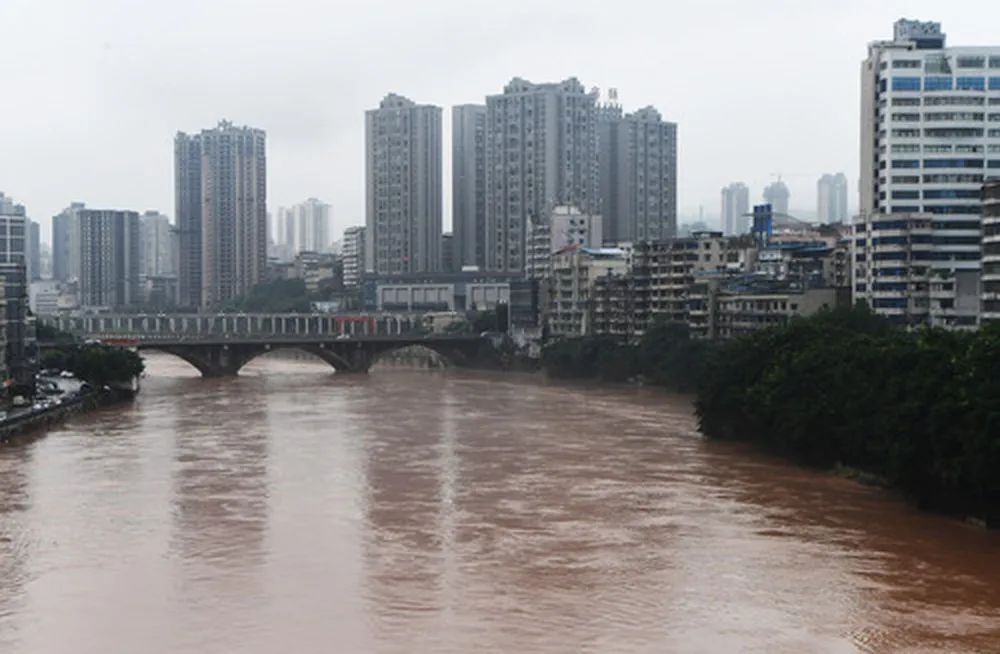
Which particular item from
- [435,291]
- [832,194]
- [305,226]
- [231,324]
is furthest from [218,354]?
[305,226]

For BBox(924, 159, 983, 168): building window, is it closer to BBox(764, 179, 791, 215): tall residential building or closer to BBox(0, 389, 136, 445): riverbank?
BBox(0, 389, 136, 445): riverbank

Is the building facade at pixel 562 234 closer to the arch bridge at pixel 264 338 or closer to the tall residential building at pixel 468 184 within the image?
the arch bridge at pixel 264 338

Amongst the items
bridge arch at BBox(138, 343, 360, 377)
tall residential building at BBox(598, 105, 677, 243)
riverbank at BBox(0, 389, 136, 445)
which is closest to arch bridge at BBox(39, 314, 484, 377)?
bridge arch at BBox(138, 343, 360, 377)

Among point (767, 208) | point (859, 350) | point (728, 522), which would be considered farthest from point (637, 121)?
point (728, 522)

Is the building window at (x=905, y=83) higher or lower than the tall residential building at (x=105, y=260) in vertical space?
higher

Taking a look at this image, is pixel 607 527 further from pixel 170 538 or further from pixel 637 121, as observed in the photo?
pixel 637 121

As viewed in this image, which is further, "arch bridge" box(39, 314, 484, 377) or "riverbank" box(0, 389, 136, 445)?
"arch bridge" box(39, 314, 484, 377)

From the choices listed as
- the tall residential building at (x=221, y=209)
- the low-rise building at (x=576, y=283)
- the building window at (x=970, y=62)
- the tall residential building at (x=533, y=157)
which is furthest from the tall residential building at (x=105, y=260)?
the building window at (x=970, y=62)
